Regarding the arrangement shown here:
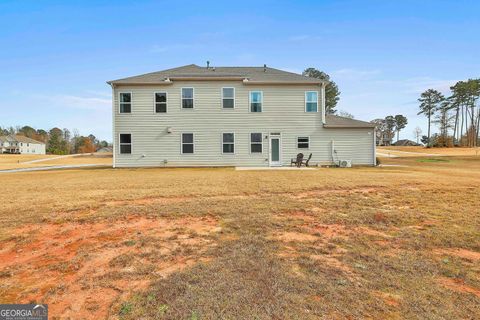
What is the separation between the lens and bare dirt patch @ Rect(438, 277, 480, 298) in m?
2.93

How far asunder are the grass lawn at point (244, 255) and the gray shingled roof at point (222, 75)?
12312 mm

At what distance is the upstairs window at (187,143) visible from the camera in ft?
59.3

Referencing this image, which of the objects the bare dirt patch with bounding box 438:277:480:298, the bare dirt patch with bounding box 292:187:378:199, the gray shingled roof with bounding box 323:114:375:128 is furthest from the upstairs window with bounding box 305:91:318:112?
the bare dirt patch with bounding box 438:277:480:298

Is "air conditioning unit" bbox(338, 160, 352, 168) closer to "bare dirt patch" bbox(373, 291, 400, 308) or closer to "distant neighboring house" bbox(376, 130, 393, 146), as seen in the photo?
"bare dirt patch" bbox(373, 291, 400, 308)

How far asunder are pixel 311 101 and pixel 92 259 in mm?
17046

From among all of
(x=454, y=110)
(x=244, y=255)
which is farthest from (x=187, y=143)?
(x=454, y=110)

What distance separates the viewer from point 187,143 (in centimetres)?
1809

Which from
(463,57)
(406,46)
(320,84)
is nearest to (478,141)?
(463,57)

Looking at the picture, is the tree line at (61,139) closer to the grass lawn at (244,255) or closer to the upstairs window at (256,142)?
the upstairs window at (256,142)

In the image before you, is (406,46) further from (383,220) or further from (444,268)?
(444,268)

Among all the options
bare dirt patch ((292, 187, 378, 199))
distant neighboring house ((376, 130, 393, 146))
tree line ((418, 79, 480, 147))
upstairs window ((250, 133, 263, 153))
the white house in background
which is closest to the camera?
bare dirt patch ((292, 187, 378, 199))

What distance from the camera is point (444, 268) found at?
351 cm

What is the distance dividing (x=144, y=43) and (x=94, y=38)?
10.6ft

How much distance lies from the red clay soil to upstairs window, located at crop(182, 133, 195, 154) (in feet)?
41.6
